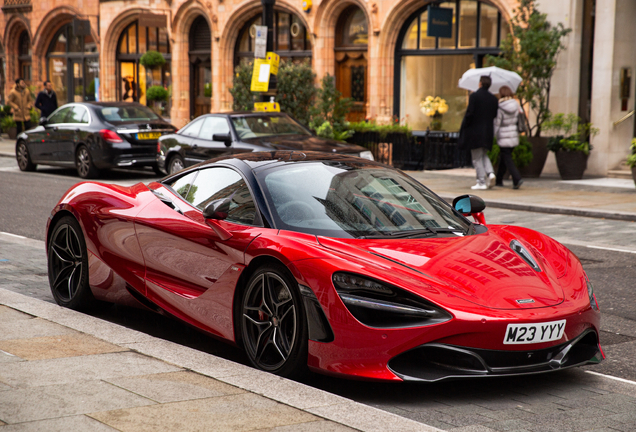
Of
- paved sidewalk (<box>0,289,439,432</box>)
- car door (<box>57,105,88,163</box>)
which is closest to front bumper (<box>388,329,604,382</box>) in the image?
paved sidewalk (<box>0,289,439,432</box>)

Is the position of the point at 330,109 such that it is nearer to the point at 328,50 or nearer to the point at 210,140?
the point at 328,50

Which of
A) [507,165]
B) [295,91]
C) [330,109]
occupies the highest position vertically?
[295,91]

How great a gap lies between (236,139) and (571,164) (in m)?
7.21

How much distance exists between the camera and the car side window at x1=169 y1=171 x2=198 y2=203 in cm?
572

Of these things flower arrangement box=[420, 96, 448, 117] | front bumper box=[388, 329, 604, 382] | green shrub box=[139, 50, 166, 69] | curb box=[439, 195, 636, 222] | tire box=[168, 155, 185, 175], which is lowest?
curb box=[439, 195, 636, 222]

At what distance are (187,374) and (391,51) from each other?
20.1 m

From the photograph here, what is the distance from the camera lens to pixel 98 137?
17.2m

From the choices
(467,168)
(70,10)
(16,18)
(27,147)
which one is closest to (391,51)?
(467,168)

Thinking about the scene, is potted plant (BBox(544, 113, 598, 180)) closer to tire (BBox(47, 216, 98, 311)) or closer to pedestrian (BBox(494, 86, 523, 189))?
pedestrian (BBox(494, 86, 523, 189))

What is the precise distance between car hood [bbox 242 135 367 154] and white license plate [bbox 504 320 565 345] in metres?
10.0

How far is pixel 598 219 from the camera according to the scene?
12.4 metres

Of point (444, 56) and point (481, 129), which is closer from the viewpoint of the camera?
point (481, 129)

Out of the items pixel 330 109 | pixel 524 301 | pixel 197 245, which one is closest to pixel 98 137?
pixel 330 109

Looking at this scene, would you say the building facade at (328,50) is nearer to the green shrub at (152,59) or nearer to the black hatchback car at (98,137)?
the green shrub at (152,59)
